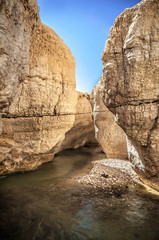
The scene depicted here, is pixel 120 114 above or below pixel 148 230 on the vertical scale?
above

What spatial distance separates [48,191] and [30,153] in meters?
1.83

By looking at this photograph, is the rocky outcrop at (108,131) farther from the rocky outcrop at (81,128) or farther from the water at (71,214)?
the water at (71,214)

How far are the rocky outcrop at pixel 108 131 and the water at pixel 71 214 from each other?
3618mm

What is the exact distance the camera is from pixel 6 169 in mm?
5387

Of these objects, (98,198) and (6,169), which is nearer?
(98,198)

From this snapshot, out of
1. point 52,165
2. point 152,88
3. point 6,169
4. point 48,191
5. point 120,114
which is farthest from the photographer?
point 52,165

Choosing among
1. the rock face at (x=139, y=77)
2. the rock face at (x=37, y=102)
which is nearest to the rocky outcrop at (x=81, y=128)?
the rock face at (x=37, y=102)

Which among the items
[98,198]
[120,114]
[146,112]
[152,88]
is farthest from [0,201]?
[152,88]

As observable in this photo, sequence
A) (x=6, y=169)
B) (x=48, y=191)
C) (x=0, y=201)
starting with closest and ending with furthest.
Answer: (x=0, y=201) < (x=48, y=191) < (x=6, y=169)

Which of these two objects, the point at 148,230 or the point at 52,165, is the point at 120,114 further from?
the point at 52,165

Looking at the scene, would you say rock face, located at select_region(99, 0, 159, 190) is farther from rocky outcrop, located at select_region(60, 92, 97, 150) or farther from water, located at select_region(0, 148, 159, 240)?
rocky outcrop, located at select_region(60, 92, 97, 150)

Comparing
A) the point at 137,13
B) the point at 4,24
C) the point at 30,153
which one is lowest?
the point at 30,153

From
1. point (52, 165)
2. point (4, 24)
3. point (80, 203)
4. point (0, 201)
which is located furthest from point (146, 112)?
point (52, 165)

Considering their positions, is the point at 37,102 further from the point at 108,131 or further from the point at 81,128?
the point at 81,128
